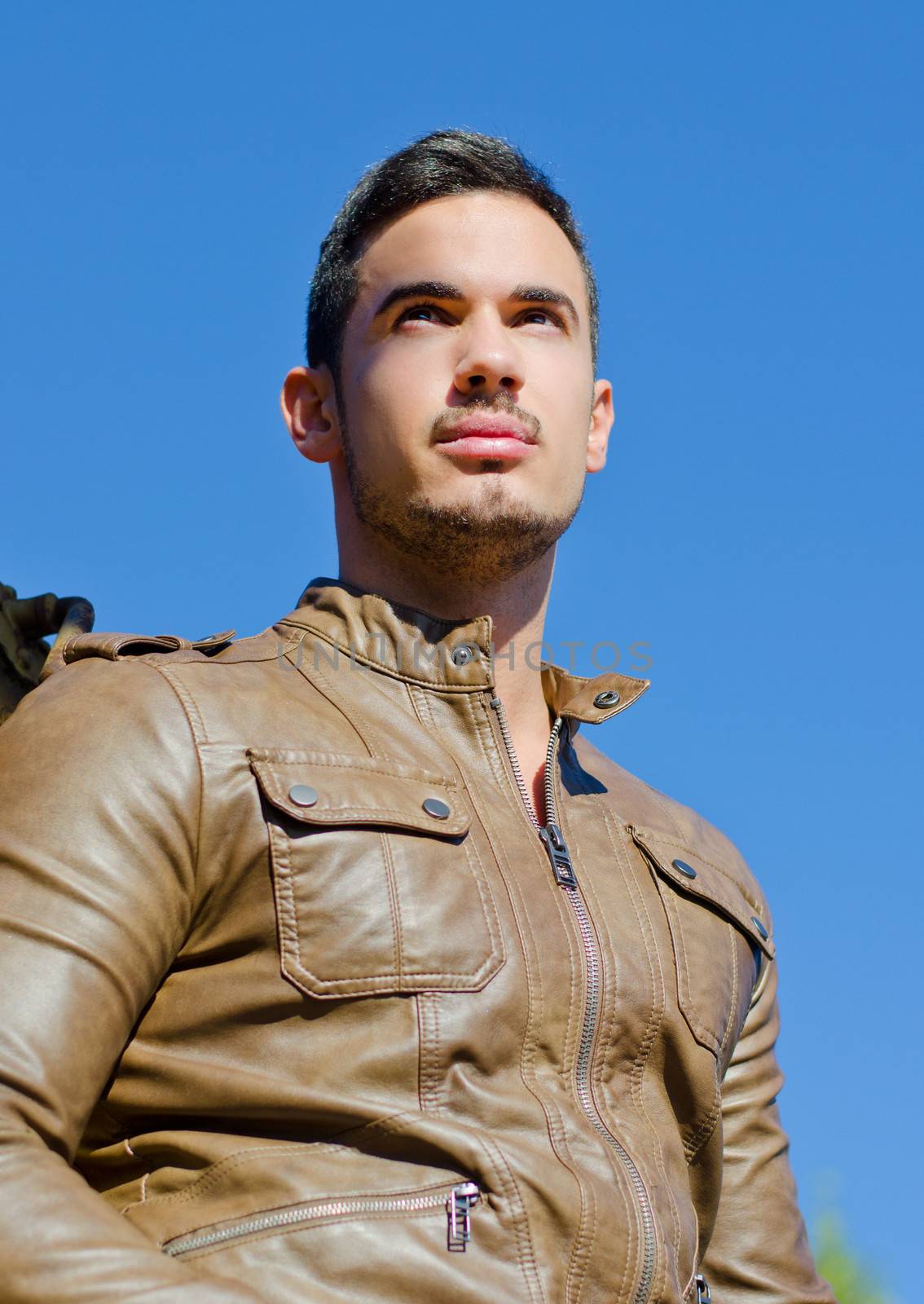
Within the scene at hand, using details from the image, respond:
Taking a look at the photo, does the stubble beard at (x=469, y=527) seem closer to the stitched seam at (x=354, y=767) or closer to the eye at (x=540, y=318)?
the eye at (x=540, y=318)

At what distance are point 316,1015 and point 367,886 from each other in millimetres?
216

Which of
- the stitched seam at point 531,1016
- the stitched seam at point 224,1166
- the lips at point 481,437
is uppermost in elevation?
the lips at point 481,437

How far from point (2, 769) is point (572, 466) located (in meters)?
1.32

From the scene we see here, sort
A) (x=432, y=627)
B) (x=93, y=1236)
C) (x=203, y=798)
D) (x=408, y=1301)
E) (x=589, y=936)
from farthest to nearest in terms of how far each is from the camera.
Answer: (x=432, y=627), (x=589, y=936), (x=203, y=798), (x=408, y=1301), (x=93, y=1236)

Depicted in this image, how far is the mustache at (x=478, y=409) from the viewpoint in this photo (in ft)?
10.7

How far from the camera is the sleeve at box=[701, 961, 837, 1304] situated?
340 cm

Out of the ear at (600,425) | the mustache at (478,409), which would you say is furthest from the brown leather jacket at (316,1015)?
the ear at (600,425)

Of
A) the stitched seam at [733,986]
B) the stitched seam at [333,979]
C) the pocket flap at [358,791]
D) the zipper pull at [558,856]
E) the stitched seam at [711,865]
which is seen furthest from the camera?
the stitched seam at [711,865]

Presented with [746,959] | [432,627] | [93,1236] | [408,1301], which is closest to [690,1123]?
[746,959]

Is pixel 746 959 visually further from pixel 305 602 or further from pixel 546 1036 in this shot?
pixel 305 602

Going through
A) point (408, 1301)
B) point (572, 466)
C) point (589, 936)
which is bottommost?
point (408, 1301)

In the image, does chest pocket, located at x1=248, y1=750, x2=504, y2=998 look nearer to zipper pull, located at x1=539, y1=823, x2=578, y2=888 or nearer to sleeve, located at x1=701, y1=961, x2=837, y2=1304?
zipper pull, located at x1=539, y1=823, x2=578, y2=888

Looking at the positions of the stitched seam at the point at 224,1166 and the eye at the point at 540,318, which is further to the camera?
the eye at the point at 540,318

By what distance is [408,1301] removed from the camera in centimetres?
240
